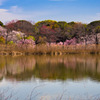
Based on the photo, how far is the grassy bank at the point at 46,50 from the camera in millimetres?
30719

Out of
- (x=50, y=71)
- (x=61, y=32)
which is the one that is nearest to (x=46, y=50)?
(x=61, y=32)

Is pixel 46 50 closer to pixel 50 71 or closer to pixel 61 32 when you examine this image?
pixel 61 32

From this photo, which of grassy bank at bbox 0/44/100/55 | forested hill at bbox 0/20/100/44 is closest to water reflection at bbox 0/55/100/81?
grassy bank at bbox 0/44/100/55

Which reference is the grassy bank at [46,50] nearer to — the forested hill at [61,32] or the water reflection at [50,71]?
the forested hill at [61,32]

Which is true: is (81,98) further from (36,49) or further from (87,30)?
(87,30)

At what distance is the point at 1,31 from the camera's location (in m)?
41.5

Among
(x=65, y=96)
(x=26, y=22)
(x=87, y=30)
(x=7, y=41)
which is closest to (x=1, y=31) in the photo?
(x=7, y=41)

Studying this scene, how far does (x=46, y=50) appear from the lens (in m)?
30.9

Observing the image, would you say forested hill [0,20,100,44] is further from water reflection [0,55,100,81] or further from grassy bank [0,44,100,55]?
water reflection [0,55,100,81]

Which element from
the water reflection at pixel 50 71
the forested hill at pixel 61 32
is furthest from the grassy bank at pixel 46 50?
the water reflection at pixel 50 71

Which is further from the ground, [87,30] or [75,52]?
[87,30]

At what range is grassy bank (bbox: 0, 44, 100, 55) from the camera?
30.7 m

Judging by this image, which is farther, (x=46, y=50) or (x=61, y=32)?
(x=61, y=32)

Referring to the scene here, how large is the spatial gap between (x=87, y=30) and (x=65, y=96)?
39526 millimetres
